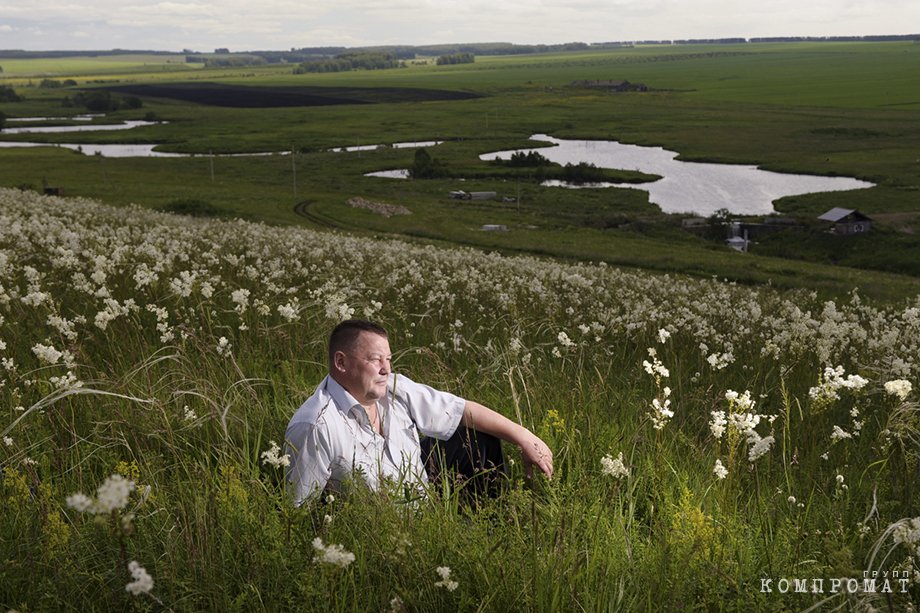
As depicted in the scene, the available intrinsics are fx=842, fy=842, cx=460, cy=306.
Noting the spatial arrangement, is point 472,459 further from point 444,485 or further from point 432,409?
point 444,485

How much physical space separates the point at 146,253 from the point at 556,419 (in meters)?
8.32

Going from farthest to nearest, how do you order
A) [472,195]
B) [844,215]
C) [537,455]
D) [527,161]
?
[527,161], [472,195], [844,215], [537,455]

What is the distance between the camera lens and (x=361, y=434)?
512 cm

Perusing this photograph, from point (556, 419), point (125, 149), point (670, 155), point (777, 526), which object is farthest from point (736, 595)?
point (125, 149)

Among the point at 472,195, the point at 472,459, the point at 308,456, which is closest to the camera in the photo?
the point at 308,456

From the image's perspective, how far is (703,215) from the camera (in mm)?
84500

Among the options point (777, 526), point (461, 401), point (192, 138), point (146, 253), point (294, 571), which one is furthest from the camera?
point (192, 138)

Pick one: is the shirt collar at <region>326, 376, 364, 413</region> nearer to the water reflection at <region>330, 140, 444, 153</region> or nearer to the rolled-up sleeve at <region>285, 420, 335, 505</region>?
the rolled-up sleeve at <region>285, 420, 335, 505</region>

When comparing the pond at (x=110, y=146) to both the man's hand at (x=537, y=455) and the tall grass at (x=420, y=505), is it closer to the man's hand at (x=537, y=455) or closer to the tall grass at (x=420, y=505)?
the tall grass at (x=420, y=505)

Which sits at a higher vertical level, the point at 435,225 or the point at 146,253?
the point at 146,253

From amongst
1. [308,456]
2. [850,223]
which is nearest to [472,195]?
[850,223]

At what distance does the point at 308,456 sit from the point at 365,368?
67 cm

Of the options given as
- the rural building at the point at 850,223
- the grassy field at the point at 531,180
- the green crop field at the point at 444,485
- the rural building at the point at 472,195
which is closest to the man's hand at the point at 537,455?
the green crop field at the point at 444,485

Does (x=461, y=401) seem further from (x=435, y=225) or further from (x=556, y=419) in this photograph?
(x=435, y=225)
